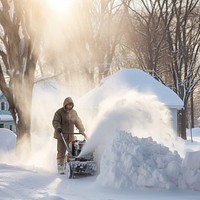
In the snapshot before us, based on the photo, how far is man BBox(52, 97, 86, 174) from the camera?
9.77 meters

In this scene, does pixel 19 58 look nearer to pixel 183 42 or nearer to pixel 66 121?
pixel 66 121

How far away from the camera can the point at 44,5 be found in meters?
14.0

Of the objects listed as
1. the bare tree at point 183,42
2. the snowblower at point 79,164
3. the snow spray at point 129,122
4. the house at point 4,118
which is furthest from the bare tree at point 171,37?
the house at point 4,118

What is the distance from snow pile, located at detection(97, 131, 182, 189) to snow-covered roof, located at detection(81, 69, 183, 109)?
12259mm

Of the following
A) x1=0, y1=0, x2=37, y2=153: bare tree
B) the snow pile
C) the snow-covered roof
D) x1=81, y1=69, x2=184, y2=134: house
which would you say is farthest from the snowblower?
the snow-covered roof

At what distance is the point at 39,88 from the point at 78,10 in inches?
796

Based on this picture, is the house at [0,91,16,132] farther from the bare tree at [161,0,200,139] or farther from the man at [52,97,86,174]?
the man at [52,97,86,174]

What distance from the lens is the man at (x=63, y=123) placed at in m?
9.77

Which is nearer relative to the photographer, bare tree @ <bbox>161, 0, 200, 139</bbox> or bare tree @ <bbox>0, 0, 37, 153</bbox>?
bare tree @ <bbox>0, 0, 37, 153</bbox>

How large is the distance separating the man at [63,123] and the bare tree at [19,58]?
15.0 ft

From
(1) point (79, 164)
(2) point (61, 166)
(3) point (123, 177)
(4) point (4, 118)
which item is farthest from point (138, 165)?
(4) point (4, 118)

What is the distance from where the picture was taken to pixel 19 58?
14.2 m

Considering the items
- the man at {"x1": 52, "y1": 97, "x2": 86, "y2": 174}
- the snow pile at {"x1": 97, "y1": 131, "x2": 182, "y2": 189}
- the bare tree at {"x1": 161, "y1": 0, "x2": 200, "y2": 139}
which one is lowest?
the snow pile at {"x1": 97, "y1": 131, "x2": 182, "y2": 189}

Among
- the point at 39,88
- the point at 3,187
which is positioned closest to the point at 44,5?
the point at 3,187
